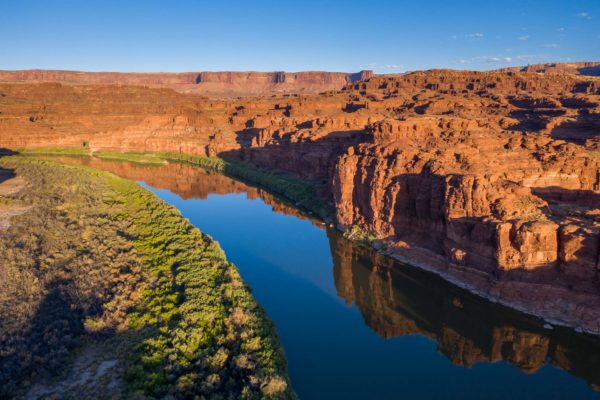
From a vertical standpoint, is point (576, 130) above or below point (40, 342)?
above

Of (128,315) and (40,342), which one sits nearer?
(40,342)

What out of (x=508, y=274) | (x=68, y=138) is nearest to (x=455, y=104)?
(x=508, y=274)

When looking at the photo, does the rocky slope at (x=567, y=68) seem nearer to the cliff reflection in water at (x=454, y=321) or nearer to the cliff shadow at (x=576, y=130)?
the cliff shadow at (x=576, y=130)

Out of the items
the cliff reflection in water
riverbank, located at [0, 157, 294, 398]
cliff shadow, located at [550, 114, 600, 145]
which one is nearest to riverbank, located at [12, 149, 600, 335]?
the cliff reflection in water

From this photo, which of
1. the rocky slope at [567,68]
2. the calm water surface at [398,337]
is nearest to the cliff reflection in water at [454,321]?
the calm water surface at [398,337]

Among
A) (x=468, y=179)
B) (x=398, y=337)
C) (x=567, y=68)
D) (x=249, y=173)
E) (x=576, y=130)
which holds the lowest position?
(x=398, y=337)

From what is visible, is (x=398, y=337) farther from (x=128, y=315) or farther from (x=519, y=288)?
(x=128, y=315)

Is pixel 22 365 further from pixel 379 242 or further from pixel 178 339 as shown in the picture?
pixel 379 242

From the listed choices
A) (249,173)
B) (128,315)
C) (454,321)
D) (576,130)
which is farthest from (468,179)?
(249,173)
